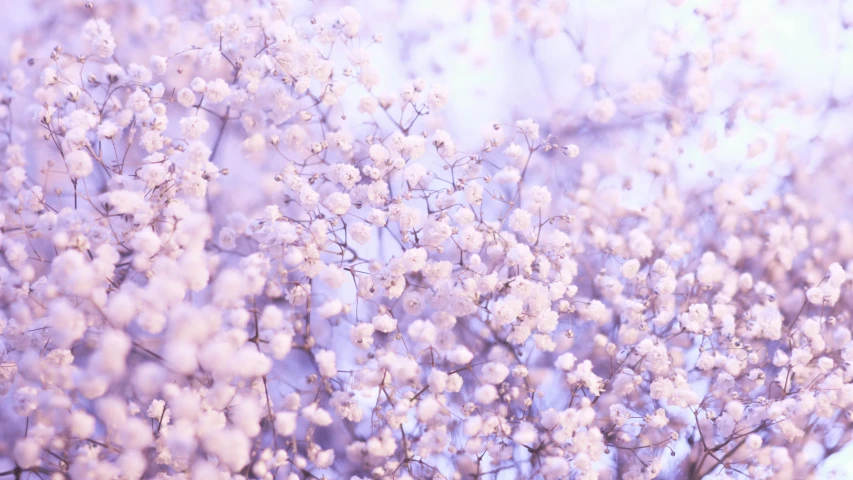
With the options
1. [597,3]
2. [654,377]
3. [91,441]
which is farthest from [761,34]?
[91,441]

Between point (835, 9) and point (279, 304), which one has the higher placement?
point (835, 9)

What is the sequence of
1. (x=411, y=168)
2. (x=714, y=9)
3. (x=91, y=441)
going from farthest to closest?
(x=714, y=9) < (x=411, y=168) < (x=91, y=441)

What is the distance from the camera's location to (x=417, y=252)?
118 cm

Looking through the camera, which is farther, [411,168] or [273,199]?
[273,199]

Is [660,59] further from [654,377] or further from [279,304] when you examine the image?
[279,304]

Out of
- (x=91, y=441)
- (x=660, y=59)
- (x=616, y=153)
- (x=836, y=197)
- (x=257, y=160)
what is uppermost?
(x=660, y=59)

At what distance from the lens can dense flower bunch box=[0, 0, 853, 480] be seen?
45.6 inches

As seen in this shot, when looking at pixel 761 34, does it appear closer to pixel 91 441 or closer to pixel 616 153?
pixel 616 153

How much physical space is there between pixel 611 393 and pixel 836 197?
0.80 metres

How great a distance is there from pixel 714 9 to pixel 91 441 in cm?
163

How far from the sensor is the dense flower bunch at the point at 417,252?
3.80 feet

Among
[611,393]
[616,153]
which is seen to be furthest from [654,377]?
[616,153]

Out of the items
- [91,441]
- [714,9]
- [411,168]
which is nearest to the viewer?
[91,441]

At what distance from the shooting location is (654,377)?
1.34 m
